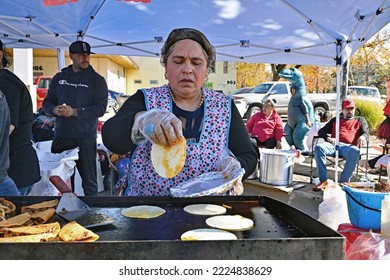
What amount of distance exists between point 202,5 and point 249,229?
138 inches

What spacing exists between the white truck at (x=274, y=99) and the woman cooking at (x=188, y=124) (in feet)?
44.0

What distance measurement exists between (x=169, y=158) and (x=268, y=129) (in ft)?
17.6

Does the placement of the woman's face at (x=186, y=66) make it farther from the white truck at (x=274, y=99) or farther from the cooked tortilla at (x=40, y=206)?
the white truck at (x=274, y=99)

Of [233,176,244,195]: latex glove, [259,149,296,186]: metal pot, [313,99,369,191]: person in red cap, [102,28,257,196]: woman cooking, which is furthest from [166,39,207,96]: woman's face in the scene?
[313,99,369,191]: person in red cap

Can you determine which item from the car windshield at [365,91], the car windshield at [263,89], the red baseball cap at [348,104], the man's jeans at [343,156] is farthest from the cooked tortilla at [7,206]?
the car windshield at [365,91]

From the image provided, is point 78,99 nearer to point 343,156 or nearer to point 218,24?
point 218,24

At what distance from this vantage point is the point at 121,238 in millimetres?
1251

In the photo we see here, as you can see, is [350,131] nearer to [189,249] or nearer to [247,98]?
[189,249]

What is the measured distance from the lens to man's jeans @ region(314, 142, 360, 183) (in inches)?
217

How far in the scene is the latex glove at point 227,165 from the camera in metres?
1.54

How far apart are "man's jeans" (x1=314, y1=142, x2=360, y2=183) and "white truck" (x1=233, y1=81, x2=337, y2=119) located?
363 inches

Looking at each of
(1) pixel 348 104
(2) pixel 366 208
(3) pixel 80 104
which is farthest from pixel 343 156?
(2) pixel 366 208

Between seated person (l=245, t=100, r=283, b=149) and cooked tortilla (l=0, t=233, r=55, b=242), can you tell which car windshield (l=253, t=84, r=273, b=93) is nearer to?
seated person (l=245, t=100, r=283, b=149)

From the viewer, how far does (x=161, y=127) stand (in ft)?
4.45
